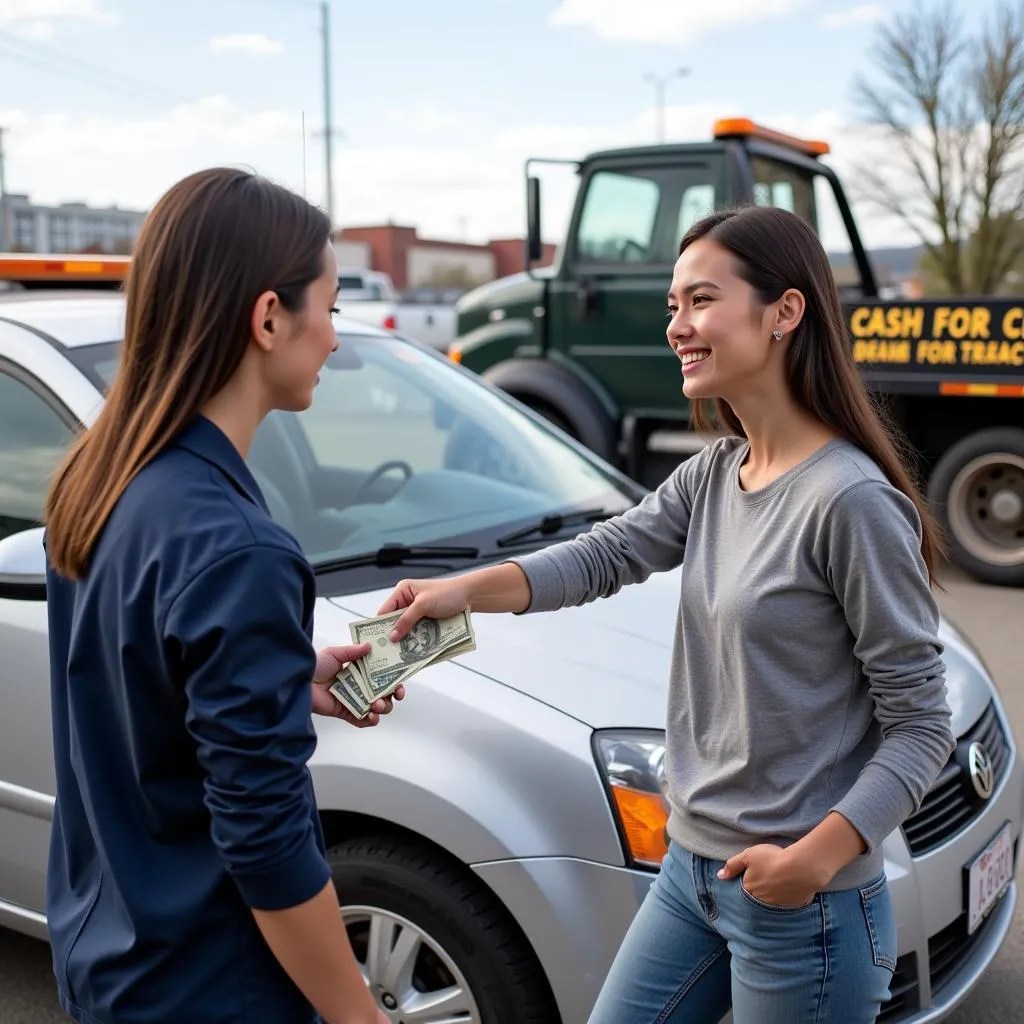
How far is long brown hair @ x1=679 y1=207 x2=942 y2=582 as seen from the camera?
1.67 metres

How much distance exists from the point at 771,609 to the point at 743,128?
6211 mm

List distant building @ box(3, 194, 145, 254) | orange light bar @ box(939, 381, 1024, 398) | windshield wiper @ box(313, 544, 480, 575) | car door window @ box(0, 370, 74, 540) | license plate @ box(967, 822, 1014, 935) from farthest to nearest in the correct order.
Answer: distant building @ box(3, 194, 145, 254), orange light bar @ box(939, 381, 1024, 398), car door window @ box(0, 370, 74, 540), windshield wiper @ box(313, 544, 480, 575), license plate @ box(967, 822, 1014, 935)

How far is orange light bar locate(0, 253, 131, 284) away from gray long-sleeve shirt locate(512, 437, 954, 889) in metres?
2.62

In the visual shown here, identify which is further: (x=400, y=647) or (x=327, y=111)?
(x=327, y=111)

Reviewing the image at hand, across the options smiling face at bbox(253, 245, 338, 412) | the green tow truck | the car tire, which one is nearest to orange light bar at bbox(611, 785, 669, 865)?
the car tire

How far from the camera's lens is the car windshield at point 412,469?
2.95 meters

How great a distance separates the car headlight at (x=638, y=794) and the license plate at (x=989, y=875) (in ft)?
2.31

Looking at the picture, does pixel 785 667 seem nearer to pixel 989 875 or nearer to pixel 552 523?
pixel 989 875

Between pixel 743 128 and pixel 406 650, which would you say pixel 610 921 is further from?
pixel 743 128

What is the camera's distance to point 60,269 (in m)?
3.79

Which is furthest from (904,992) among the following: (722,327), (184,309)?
(184,309)

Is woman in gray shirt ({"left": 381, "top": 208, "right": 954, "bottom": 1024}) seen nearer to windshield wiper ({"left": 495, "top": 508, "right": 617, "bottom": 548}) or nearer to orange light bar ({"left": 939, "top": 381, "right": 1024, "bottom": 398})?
windshield wiper ({"left": 495, "top": 508, "right": 617, "bottom": 548})

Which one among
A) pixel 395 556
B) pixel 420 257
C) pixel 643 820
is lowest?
pixel 643 820

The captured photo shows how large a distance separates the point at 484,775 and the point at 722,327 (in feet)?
3.12
